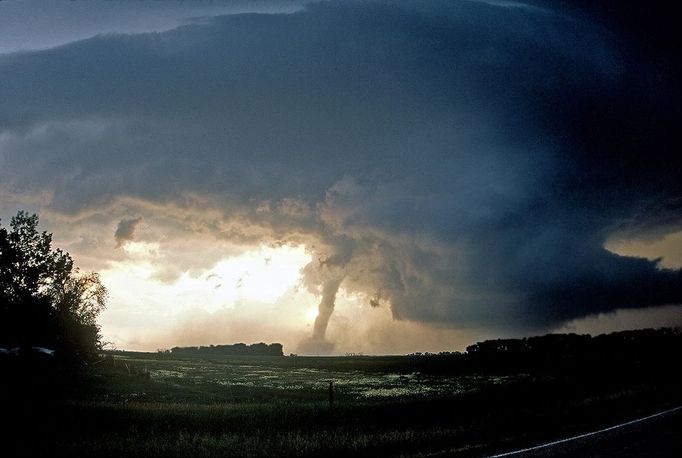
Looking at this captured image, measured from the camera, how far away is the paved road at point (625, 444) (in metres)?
10.6

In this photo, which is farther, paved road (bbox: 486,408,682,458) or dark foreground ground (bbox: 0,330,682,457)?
dark foreground ground (bbox: 0,330,682,457)

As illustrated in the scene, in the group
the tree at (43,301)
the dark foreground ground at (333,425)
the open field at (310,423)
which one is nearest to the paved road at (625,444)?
the dark foreground ground at (333,425)

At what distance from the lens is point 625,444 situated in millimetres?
11539

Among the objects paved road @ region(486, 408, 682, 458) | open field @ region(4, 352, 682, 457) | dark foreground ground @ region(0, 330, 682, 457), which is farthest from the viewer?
open field @ region(4, 352, 682, 457)

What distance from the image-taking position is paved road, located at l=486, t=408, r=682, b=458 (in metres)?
10.6

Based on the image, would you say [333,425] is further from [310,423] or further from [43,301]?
[43,301]

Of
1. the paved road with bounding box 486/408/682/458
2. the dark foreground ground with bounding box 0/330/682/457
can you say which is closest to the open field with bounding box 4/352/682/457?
the dark foreground ground with bounding box 0/330/682/457

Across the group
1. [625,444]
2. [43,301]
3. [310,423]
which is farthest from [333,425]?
[43,301]

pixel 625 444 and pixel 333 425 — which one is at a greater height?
pixel 625 444

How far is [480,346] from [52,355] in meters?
175

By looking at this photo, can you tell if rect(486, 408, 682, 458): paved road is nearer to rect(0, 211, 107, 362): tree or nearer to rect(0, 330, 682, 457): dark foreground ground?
rect(0, 330, 682, 457): dark foreground ground

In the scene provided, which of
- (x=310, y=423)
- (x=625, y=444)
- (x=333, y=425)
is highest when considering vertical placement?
(x=625, y=444)

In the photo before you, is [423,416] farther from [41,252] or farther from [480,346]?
[480,346]

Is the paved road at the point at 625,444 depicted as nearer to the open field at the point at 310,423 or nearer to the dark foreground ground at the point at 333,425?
the dark foreground ground at the point at 333,425
